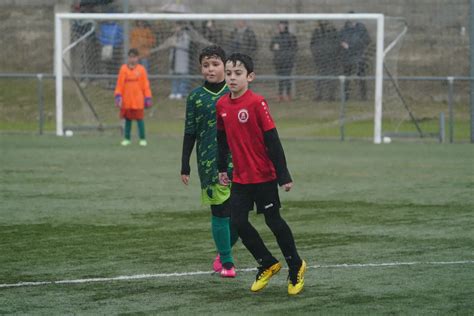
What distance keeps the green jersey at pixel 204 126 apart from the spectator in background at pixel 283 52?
57.8 ft

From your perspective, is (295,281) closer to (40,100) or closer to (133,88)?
(133,88)

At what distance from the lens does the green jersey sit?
29.6 ft

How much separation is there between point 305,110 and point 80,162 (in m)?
8.71

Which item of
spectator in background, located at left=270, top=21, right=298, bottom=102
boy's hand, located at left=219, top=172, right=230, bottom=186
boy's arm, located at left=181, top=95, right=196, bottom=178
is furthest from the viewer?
spectator in background, located at left=270, top=21, right=298, bottom=102

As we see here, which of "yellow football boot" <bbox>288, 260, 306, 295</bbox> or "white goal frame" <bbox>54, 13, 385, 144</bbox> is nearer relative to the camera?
"yellow football boot" <bbox>288, 260, 306, 295</bbox>

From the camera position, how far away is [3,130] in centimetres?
2738

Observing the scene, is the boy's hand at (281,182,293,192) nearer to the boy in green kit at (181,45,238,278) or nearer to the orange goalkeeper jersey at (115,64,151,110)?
the boy in green kit at (181,45,238,278)

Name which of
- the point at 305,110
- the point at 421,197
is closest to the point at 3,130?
the point at 305,110

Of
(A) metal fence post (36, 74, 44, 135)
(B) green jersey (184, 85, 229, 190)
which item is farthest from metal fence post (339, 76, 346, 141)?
(B) green jersey (184, 85, 229, 190)

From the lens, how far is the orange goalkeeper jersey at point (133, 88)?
23078 millimetres

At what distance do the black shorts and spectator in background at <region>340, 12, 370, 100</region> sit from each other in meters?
18.5

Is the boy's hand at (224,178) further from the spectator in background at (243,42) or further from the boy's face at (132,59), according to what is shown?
the spectator in background at (243,42)

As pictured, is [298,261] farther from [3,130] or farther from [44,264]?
[3,130]

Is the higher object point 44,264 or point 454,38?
point 454,38
